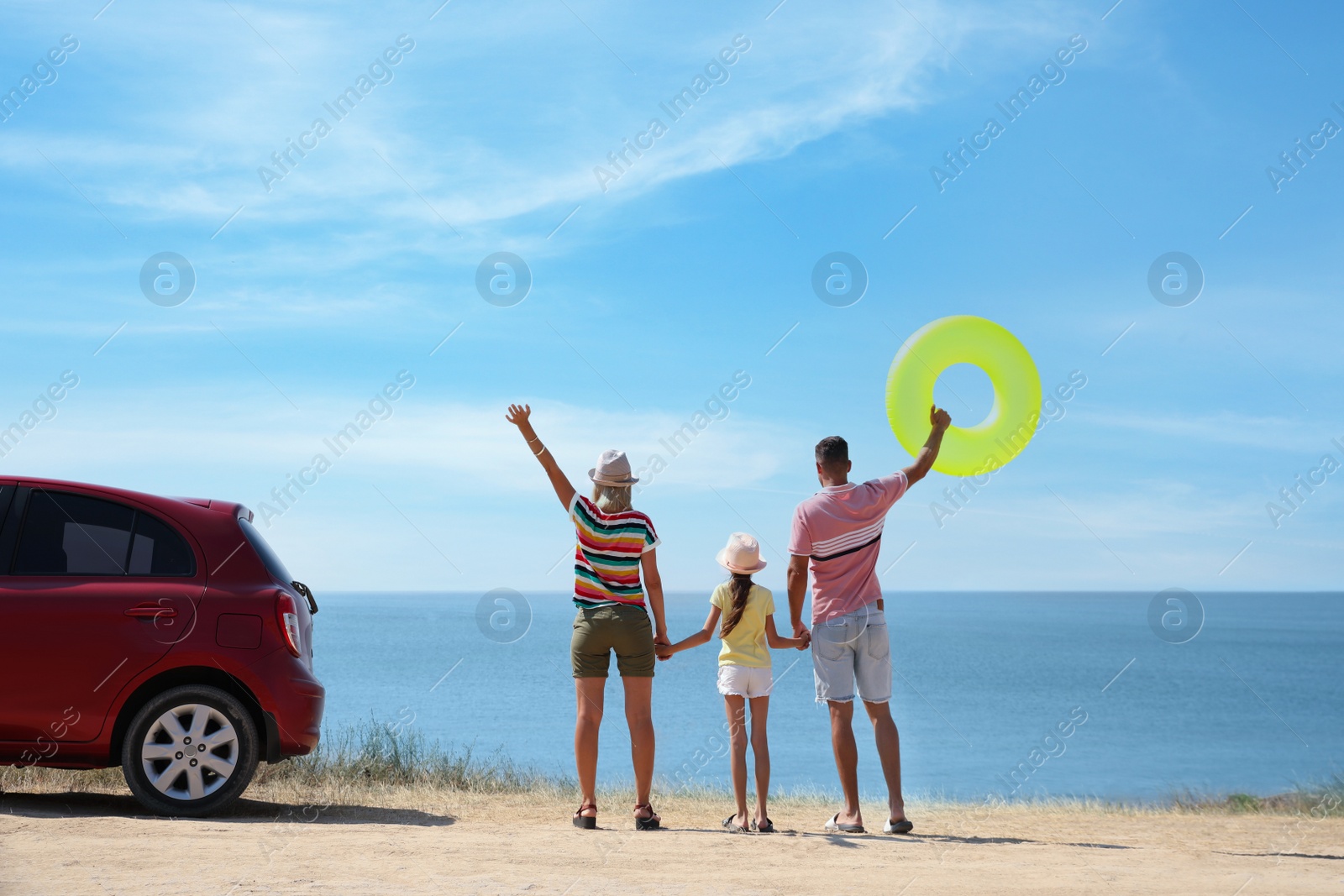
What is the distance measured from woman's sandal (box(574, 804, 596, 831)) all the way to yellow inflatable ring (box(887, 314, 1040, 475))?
10.1 ft

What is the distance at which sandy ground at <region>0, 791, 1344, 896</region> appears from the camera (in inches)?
184

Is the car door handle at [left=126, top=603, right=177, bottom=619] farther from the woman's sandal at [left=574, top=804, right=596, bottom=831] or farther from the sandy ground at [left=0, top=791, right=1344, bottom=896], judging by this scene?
the woman's sandal at [left=574, top=804, right=596, bottom=831]

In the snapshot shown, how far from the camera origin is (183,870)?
4723mm

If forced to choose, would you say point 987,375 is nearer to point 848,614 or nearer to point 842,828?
point 848,614

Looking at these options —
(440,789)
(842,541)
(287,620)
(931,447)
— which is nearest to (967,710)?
(440,789)

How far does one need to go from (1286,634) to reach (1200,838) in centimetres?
13632

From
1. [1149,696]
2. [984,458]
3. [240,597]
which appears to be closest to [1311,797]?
[984,458]

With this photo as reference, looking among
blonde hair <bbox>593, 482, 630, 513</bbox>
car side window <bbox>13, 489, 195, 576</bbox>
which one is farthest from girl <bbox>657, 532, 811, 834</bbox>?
car side window <bbox>13, 489, 195, 576</bbox>

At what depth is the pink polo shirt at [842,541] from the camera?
6.50 metres

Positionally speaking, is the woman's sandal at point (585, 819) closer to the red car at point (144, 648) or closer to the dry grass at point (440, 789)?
the dry grass at point (440, 789)

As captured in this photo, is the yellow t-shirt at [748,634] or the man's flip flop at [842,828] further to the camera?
the man's flip flop at [842,828]

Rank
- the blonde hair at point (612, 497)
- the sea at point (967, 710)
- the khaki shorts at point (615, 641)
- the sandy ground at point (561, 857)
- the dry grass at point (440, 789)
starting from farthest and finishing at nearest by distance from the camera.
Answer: the sea at point (967, 710)
the dry grass at point (440, 789)
the blonde hair at point (612, 497)
the khaki shorts at point (615, 641)
the sandy ground at point (561, 857)

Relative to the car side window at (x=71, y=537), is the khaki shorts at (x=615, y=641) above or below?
below

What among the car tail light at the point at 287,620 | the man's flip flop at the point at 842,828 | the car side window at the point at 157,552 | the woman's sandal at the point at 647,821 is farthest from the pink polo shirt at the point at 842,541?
the car side window at the point at 157,552
